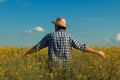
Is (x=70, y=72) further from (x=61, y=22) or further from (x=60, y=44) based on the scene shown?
(x=61, y=22)

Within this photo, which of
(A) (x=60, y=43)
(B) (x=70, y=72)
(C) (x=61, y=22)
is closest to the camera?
(B) (x=70, y=72)

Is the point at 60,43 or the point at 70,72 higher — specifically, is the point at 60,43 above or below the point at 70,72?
above

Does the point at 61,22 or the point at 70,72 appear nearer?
the point at 70,72

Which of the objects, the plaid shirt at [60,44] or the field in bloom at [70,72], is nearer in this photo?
the field in bloom at [70,72]

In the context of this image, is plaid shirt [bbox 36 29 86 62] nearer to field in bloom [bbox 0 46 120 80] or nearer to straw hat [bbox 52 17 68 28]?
straw hat [bbox 52 17 68 28]

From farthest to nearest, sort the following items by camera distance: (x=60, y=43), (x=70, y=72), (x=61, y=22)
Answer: (x=61, y=22) → (x=60, y=43) → (x=70, y=72)

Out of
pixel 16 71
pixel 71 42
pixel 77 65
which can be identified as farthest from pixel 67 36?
pixel 16 71

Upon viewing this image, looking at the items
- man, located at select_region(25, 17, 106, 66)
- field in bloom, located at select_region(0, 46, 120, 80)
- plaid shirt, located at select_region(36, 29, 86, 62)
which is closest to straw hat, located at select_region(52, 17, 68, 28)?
man, located at select_region(25, 17, 106, 66)

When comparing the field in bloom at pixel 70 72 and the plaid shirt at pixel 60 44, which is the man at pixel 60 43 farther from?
the field in bloom at pixel 70 72

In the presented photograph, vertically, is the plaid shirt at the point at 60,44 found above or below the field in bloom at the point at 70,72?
above

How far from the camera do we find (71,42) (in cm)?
929

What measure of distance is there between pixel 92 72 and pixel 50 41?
1.31 meters

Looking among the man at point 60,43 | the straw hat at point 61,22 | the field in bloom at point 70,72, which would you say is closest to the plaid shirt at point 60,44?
the man at point 60,43

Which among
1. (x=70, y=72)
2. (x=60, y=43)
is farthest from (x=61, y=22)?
(x=70, y=72)
